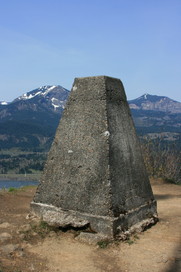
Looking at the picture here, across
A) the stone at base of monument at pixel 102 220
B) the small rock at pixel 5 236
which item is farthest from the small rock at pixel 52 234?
the small rock at pixel 5 236

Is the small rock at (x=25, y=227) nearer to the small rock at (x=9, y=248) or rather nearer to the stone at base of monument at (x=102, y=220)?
the stone at base of monument at (x=102, y=220)

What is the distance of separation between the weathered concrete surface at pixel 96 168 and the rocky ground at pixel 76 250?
0.29m

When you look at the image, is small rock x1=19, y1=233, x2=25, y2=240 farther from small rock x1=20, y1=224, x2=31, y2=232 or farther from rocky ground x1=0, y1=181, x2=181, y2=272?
small rock x1=20, y1=224, x2=31, y2=232

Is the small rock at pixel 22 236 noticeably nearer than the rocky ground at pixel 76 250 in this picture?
No

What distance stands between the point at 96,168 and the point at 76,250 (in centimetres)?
143

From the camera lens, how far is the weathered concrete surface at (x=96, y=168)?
17.7 ft

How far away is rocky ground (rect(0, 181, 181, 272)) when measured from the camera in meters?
4.38

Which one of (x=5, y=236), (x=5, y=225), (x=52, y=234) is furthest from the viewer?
(x=5, y=225)

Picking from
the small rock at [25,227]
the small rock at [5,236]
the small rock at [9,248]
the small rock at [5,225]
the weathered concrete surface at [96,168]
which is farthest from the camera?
the small rock at [5,225]

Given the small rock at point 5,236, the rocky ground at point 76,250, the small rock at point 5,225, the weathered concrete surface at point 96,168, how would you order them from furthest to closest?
the small rock at point 5,225 < the weathered concrete surface at point 96,168 < the small rock at point 5,236 < the rocky ground at point 76,250

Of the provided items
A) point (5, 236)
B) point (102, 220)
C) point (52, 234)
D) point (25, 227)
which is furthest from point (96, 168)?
point (5, 236)

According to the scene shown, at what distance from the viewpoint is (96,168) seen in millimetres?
5535

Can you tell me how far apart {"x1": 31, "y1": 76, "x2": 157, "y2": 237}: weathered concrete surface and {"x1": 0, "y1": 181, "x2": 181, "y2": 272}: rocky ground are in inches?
11.3

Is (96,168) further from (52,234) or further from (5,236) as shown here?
(5,236)
